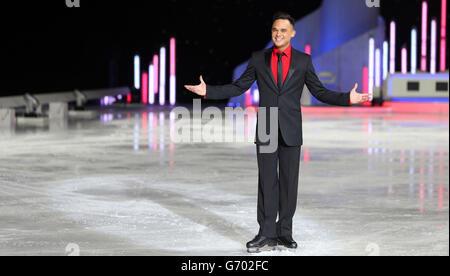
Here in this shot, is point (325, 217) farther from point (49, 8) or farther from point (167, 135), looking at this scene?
point (49, 8)

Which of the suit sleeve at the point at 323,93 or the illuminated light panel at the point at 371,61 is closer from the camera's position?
the suit sleeve at the point at 323,93

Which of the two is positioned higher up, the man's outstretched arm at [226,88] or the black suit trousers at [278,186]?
the man's outstretched arm at [226,88]

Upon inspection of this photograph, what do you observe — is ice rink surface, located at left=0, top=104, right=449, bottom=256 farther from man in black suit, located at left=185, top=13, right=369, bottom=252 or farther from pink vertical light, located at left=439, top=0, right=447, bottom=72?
pink vertical light, located at left=439, top=0, right=447, bottom=72

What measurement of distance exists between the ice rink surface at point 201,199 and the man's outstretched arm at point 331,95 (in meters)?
1.18

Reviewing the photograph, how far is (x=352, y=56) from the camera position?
143ft

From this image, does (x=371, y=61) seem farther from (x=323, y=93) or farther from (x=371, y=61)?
(x=323, y=93)

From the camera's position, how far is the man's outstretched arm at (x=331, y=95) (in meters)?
4.98

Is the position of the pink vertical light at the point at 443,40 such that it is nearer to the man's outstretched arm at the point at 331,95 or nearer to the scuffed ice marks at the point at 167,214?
the scuffed ice marks at the point at 167,214

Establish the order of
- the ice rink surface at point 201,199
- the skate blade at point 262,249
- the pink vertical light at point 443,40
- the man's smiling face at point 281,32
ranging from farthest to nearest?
the pink vertical light at point 443,40 < the ice rink surface at point 201,199 < the skate blade at point 262,249 < the man's smiling face at point 281,32

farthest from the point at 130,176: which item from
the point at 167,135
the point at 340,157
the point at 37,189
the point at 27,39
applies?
the point at 27,39

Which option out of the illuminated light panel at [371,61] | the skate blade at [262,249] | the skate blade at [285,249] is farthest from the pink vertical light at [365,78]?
the skate blade at [262,249]

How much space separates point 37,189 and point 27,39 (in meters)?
33.9

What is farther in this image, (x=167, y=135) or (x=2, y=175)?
(x=167, y=135)

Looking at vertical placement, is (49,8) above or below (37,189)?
above
